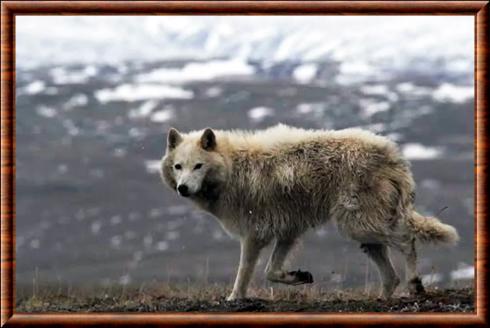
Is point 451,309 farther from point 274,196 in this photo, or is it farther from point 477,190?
point 274,196

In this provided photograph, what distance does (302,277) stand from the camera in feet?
39.6

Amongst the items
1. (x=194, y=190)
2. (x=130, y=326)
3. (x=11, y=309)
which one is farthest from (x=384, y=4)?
(x=11, y=309)

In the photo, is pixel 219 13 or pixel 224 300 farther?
pixel 224 300

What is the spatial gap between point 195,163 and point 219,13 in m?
2.04

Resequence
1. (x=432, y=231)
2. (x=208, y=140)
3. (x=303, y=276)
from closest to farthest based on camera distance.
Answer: (x=303, y=276)
(x=432, y=231)
(x=208, y=140)

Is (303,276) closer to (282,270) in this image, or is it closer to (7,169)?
(282,270)

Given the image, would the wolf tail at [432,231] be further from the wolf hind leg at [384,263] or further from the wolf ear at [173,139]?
the wolf ear at [173,139]

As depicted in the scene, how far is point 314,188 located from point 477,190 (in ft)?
6.96

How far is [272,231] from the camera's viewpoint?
1230cm

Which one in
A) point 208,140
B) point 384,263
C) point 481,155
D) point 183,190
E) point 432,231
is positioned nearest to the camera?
point 481,155

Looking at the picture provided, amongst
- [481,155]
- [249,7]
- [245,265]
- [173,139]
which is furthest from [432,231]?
[249,7]

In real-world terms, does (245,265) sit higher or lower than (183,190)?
lower

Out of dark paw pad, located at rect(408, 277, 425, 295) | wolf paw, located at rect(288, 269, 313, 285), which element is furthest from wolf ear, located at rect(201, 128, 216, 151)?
dark paw pad, located at rect(408, 277, 425, 295)

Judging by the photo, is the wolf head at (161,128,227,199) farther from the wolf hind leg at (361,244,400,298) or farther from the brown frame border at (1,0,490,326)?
the wolf hind leg at (361,244,400,298)
